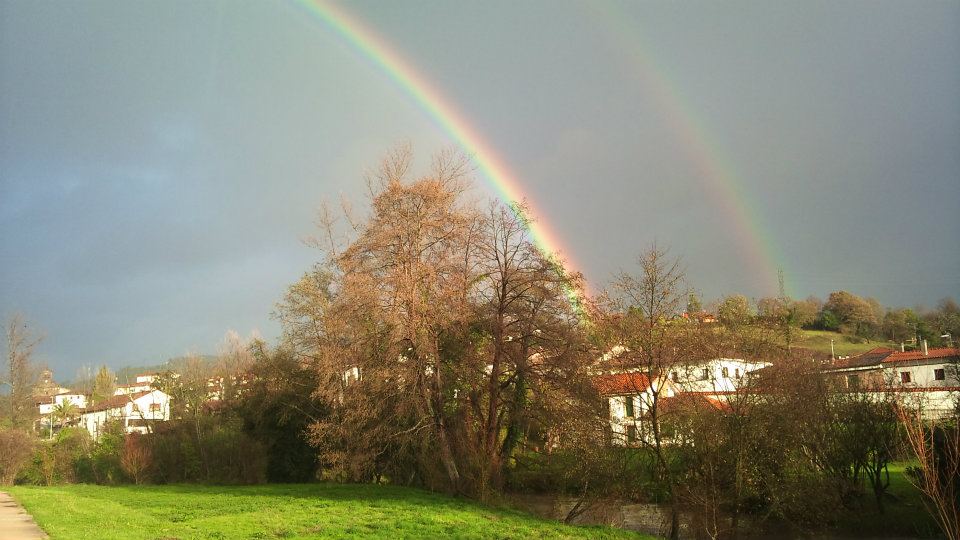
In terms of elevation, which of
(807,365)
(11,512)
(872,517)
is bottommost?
(872,517)

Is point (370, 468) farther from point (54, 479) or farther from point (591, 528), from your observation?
point (54, 479)

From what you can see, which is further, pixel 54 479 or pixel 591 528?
pixel 54 479

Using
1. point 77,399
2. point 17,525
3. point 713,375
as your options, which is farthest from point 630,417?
point 77,399

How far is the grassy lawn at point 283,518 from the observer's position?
49.0ft

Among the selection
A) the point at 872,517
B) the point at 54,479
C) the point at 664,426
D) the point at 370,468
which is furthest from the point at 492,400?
the point at 54,479

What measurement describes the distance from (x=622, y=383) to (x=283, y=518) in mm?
11277

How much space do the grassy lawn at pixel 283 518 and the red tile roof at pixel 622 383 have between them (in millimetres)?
Answer: 4645

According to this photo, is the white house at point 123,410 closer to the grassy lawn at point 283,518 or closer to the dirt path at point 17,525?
the grassy lawn at point 283,518

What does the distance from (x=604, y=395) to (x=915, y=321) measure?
9170 cm

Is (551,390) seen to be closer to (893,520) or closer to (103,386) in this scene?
(893,520)

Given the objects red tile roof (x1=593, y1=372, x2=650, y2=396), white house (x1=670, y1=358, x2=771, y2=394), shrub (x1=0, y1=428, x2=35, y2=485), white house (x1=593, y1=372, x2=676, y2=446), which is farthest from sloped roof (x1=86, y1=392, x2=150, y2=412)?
white house (x1=670, y1=358, x2=771, y2=394)

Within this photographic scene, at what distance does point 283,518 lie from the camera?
17.9m

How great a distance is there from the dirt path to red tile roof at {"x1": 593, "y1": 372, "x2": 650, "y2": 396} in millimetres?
15713

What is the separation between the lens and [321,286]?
3628 centimetres
